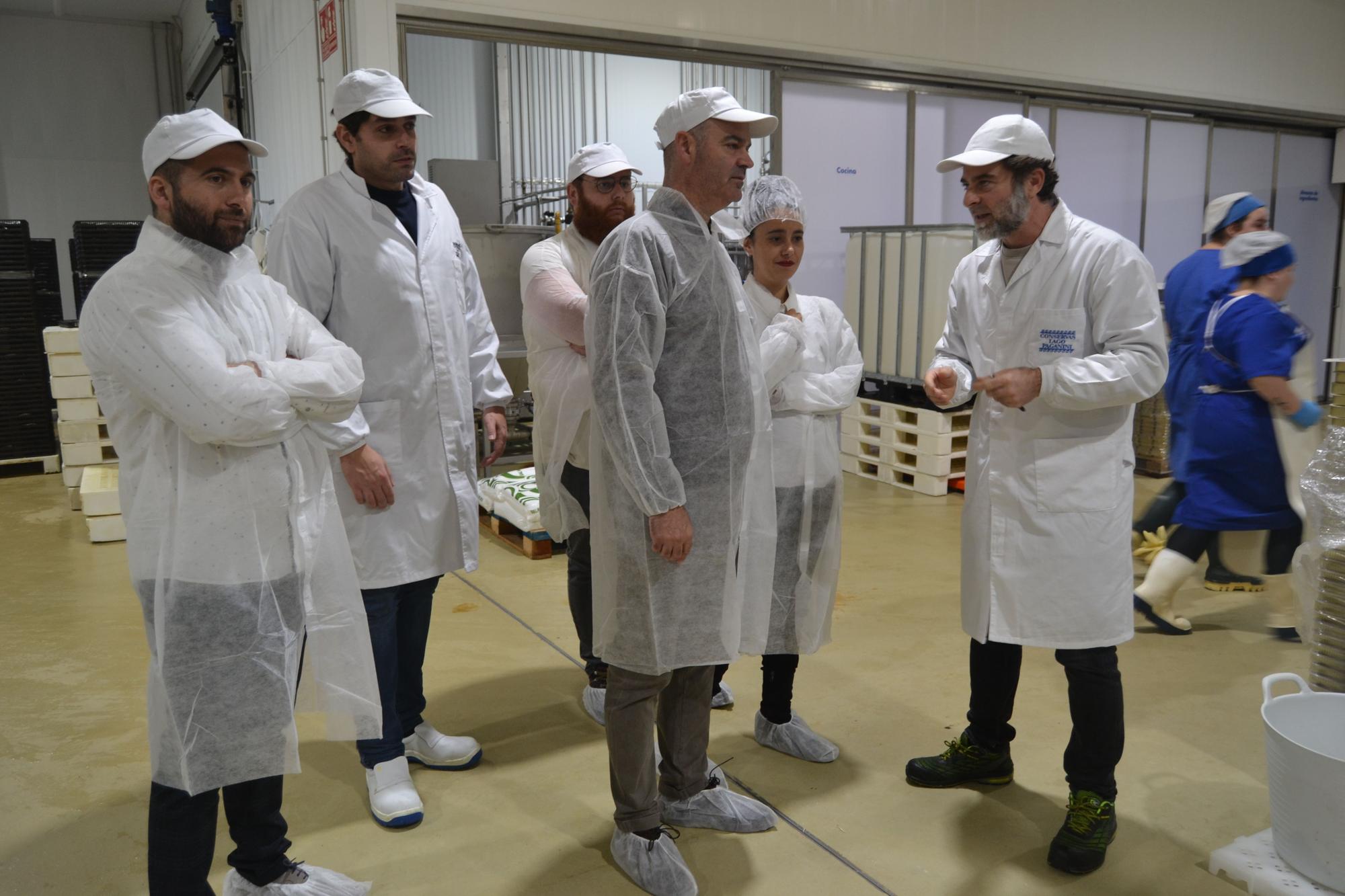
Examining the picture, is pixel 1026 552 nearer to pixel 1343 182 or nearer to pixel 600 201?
pixel 600 201

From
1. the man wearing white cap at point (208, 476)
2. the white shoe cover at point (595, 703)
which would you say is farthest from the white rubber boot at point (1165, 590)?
the man wearing white cap at point (208, 476)

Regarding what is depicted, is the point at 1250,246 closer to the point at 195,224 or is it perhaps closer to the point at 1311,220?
the point at 195,224

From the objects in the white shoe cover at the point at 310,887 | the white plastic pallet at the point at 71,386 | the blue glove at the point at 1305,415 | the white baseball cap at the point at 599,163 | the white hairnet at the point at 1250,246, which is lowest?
the white shoe cover at the point at 310,887

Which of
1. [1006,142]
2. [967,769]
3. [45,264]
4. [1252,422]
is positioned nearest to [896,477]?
[1252,422]

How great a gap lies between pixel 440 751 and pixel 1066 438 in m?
1.82

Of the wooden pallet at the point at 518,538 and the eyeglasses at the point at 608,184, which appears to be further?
the wooden pallet at the point at 518,538

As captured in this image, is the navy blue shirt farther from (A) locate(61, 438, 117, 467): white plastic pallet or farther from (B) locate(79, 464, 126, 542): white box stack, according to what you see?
(A) locate(61, 438, 117, 467): white plastic pallet

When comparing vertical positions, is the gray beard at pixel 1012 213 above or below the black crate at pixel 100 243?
below

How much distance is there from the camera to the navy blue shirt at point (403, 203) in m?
2.45

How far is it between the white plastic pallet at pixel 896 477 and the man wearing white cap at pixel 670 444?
343 centimetres

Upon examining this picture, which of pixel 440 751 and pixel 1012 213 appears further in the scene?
pixel 440 751

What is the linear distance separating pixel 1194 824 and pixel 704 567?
4.67ft

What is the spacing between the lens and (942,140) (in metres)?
7.39

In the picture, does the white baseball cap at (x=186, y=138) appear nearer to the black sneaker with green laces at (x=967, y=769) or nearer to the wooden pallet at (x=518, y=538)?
the black sneaker with green laces at (x=967, y=769)
